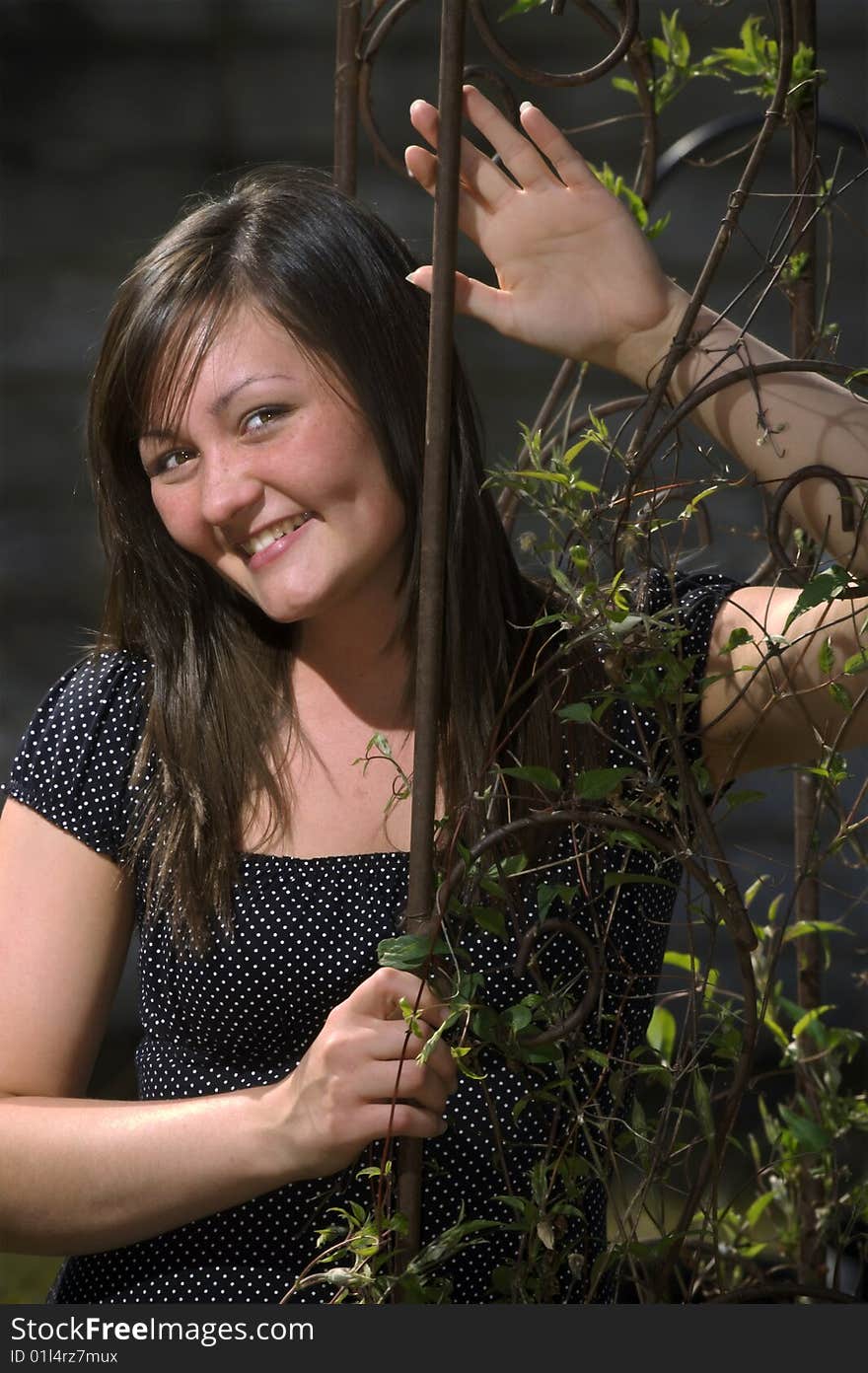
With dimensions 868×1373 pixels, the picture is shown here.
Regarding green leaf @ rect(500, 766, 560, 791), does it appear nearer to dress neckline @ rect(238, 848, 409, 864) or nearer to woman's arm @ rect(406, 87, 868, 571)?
woman's arm @ rect(406, 87, 868, 571)

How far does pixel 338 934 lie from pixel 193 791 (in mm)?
185

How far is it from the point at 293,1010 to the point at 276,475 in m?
0.48

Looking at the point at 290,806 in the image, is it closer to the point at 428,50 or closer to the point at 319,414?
the point at 319,414

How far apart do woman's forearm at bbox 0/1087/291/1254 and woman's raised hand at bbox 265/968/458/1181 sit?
10 centimetres

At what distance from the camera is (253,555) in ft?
4.13

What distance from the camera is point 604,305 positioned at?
44.6 inches

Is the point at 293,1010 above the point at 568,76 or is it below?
below

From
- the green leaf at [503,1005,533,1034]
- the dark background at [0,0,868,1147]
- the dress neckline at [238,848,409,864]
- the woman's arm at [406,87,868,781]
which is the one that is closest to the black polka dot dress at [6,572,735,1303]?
the dress neckline at [238,848,409,864]

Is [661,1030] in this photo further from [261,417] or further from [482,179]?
[482,179]

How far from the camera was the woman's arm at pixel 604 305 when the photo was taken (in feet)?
3.67

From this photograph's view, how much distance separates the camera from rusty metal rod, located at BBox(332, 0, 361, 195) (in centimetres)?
151

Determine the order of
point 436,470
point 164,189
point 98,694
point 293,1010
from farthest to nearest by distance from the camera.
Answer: point 164,189, point 98,694, point 293,1010, point 436,470

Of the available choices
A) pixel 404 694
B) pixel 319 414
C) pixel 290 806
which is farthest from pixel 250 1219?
pixel 319 414

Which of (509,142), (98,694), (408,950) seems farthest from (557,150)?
(98,694)
